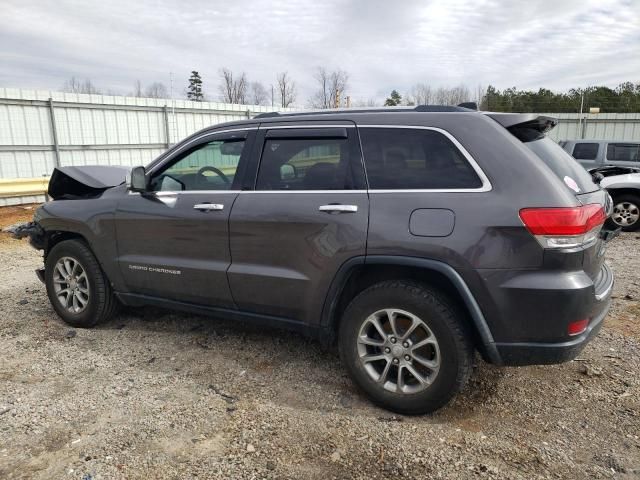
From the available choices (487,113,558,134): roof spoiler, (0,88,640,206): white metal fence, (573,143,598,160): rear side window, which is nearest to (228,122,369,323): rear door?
(487,113,558,134): roof spoiler

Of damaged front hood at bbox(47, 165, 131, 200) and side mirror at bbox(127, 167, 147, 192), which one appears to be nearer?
side mirror at bbox(127, 167, 147, 192)

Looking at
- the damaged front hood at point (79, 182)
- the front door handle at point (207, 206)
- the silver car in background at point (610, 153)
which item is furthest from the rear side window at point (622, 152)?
the damaged front hood at point (79, 182)

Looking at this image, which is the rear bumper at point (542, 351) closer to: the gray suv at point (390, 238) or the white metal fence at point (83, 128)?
the gray suv at point (390, 238)

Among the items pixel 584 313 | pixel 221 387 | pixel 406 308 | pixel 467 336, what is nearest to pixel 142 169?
pixel 221 387

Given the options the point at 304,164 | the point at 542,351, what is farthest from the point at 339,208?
the point at 542,351

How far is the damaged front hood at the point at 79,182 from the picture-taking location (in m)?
4.54

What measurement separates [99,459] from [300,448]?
110 cm

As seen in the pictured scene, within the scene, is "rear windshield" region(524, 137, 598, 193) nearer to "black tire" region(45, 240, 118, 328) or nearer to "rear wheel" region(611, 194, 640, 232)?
"black tire" region(45, 240, 118, 328)

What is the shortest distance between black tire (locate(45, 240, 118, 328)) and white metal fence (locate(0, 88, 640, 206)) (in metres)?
7.22

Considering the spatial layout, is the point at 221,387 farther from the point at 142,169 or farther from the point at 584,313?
the point at 584,313

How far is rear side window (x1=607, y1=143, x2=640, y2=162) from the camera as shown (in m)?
10.8

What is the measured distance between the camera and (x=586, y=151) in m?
11.2

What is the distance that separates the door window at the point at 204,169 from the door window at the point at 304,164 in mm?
283

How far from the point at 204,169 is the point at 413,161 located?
5.85 ft
